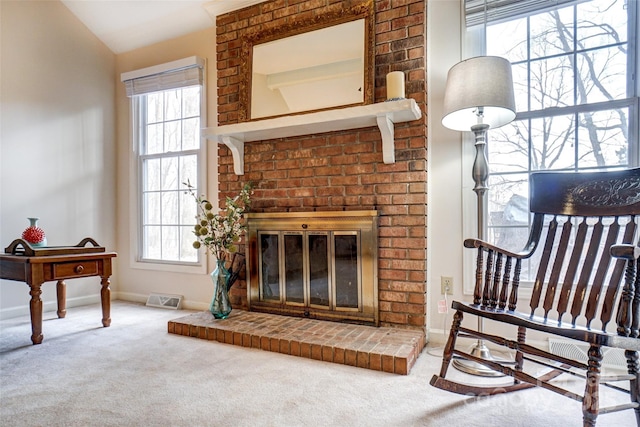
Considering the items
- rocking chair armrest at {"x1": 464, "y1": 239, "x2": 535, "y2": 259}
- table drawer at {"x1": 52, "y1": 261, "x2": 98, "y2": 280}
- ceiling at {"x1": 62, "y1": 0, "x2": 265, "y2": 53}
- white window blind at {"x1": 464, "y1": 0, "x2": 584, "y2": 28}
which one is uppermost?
ceiling at {"x1": 62, "y1": 0, "x2": 265, "y2": 53}

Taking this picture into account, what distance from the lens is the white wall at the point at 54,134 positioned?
3045 millimetres

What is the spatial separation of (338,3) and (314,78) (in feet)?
1.82

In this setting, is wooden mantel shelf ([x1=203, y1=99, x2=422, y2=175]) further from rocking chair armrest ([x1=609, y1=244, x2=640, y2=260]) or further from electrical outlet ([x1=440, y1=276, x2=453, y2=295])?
rocking chair armrest ([x1=609, y1=244, x2=640, y2=260])

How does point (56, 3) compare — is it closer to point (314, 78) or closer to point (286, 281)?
point (314, 78)

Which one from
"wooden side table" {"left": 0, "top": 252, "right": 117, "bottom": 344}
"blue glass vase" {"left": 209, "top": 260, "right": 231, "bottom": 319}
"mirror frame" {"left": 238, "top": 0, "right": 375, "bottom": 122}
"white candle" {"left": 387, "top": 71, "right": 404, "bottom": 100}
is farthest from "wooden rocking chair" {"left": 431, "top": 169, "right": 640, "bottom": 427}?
"wooden side table" {"left": 0, "top": 252, "right": 117, "bottom": 344}

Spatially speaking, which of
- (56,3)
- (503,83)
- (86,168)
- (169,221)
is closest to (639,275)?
(503,83)

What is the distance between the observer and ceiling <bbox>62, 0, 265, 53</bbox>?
3.16 meters

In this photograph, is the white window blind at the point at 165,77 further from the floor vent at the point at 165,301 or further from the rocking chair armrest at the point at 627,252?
the rocking chair armrest at the point at 627,252

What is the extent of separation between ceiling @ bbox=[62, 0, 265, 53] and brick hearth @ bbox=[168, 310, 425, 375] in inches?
96.1

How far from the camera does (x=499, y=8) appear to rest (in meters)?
2.26

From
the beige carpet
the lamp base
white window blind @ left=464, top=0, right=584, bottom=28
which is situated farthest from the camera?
white window blind @ left=464, top=0, right=584, bottom=28

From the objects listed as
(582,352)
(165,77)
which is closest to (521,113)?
(582,352)

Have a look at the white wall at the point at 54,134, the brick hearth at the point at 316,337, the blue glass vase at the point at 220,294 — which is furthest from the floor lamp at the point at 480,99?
the white wall at the point at 54,134

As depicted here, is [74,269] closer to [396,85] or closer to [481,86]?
[396,85]
